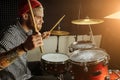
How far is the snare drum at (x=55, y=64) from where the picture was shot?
4363mm

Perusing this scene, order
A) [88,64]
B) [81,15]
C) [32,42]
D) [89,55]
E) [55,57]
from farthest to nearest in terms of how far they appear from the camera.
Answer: [81,15]
[55,57]
[89,55]
[88,64]
[32,42]

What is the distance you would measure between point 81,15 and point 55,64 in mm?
1907

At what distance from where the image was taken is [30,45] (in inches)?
88.8

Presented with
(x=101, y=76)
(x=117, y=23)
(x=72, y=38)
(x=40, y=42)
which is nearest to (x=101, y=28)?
(x=117, y=23)

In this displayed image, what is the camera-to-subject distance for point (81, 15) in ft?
18.8

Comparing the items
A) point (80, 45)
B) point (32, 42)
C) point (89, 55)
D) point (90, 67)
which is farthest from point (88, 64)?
point (32, 42)

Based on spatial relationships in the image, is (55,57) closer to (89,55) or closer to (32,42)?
(89,55)

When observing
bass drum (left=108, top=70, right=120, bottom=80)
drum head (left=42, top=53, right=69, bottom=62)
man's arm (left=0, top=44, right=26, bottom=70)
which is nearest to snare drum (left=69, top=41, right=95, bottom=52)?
drum head (left=42, top=53, right=69, bottom=62)

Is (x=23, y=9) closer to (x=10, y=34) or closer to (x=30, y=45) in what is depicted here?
(x=10, y=34)

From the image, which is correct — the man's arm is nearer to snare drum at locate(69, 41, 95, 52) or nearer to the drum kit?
the drum kit

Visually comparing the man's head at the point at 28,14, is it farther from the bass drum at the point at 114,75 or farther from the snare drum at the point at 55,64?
the bass drum at the point at 114,75

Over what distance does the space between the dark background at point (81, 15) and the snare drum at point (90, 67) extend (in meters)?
2.02

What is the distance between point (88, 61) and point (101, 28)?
267cm

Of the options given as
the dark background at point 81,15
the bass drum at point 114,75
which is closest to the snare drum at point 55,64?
the bass drum at point 114,75
